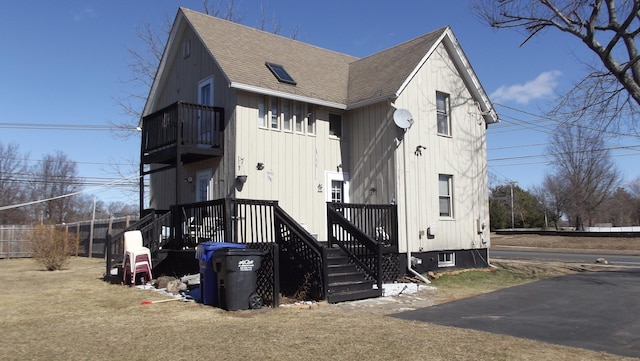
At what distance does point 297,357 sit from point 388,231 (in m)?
8.52

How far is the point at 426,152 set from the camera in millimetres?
15438

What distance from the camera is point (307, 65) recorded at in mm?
17062

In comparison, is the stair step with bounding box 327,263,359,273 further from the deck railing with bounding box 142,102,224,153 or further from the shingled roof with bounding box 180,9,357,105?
the shingled roof with bounding box 180,9,357,105

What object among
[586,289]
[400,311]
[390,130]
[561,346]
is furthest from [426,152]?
[561,346]

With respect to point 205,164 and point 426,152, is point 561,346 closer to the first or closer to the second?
point 426,152

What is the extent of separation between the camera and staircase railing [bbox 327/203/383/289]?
457 inches

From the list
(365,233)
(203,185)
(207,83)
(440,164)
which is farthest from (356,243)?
(207,83)

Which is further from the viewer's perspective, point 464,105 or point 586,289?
point 464,105

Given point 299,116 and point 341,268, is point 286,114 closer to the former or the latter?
point 299,116

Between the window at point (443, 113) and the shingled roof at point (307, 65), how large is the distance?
1.32 metres

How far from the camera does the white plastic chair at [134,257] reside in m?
11.6

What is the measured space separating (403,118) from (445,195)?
336cm

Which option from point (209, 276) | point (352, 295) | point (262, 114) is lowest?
point (352, 295)

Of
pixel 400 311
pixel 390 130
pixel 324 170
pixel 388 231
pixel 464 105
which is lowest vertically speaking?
pixel 400 311
